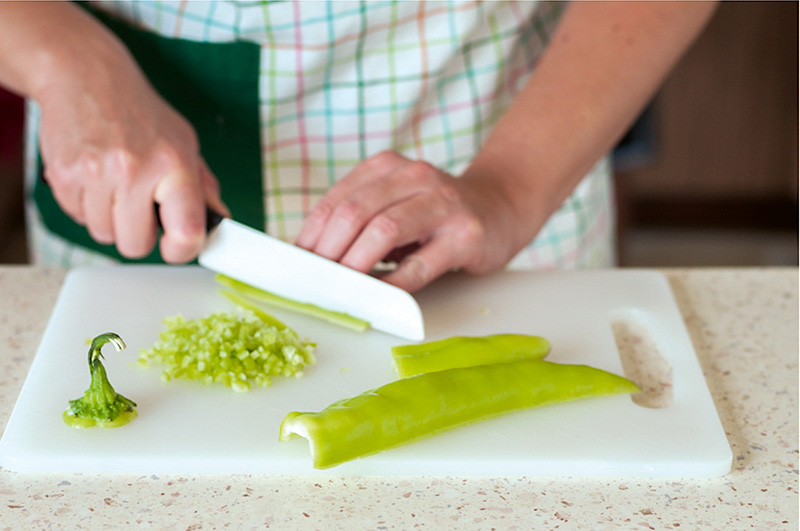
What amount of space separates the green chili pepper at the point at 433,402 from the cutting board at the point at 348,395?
0.05 feet

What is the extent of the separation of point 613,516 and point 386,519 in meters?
0.22

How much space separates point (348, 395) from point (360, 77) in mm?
603

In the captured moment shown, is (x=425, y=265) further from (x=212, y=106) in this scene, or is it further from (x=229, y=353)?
(x=212, y=106)

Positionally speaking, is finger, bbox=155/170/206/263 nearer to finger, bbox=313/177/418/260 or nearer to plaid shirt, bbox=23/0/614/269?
finger, bbox=313/177/418/260

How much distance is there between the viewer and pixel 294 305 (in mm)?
1162

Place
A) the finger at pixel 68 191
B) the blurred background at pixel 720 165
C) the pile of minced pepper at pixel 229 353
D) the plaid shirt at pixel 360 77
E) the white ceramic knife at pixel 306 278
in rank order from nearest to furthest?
the pile of minced pepper at pixel 229 353
the white ceramic knife at pixel 306 278
the finger at pixel 68 191
the plaid shirt at pixel 360 77
the blurred background at pixel 720 165

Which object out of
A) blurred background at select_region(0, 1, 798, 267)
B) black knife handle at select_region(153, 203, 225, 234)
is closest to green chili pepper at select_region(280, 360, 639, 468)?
black knife handle at select_region(153, 203, 225, 234)

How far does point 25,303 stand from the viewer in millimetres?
1220

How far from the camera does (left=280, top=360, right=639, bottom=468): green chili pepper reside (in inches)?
34.1

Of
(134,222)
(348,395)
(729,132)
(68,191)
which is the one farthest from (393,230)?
(729,132)

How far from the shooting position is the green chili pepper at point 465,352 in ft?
3.39

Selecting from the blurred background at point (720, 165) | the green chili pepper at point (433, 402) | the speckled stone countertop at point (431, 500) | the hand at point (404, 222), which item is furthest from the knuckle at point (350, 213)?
the blurred background at point (720, 165)

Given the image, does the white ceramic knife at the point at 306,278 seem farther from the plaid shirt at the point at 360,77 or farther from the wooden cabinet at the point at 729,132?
the wooden cabinet at the point at 729,132

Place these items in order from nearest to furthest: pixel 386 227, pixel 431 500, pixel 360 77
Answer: pixel 431 500
pixel 386 227
pixel 360 77
